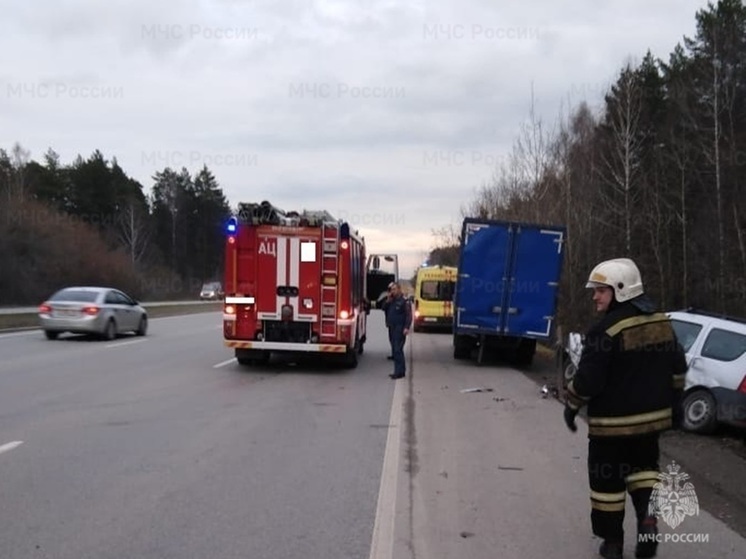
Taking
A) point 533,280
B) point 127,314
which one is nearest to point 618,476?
point 533,280

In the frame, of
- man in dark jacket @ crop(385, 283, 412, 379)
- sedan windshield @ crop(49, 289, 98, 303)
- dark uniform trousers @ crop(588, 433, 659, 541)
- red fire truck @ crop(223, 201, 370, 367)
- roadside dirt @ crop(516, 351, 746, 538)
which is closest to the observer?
dark uniform trousers @ crop(588, 433, 659, 541)

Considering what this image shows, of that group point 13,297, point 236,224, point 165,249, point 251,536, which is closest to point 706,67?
point 236,224

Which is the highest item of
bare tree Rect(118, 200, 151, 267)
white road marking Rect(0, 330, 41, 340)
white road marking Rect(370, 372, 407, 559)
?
bare tree Rect(118, 200, 151, 267)

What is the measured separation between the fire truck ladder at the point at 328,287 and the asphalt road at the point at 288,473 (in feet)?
5.73

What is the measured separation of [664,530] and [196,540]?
10.7 feet

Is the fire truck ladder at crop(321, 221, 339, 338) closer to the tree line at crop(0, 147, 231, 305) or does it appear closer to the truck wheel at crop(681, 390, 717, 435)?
the truck wheel at crop(681, 390, 717, 435)

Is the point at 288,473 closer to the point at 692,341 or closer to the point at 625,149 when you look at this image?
the point at 692,341

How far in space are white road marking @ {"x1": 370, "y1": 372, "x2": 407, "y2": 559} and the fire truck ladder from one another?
5.34 m

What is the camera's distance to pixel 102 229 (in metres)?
84.6

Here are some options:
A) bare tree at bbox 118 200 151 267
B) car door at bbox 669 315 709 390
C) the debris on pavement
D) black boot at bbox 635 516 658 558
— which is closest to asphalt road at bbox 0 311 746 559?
the debris on pavement

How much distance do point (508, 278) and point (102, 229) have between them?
73.9m

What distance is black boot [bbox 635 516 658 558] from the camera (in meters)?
5.01

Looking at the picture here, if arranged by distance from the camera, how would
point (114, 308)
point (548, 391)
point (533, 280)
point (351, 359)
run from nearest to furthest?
1. point (548, 391)
2. point (351, 359)
3. point (533, 280)
4. point (114, 308)

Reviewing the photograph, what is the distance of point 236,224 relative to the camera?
15469 millimetres
